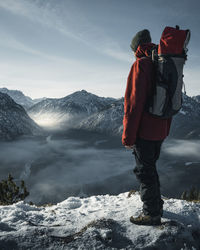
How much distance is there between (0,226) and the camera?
4.55 m

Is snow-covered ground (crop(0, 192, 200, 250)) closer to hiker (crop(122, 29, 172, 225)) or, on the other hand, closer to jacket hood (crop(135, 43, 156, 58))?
hiker (crop(122, 29, 172, 225))

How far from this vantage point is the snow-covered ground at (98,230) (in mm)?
3957

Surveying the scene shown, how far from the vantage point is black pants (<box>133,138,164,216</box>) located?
15.1 feet

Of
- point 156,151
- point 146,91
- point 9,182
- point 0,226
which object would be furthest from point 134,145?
point 9,182

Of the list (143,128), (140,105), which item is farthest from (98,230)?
(140,105)

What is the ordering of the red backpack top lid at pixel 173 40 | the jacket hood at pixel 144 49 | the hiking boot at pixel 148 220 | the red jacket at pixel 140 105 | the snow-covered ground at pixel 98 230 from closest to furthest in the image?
the snow-covered ground at pixel 98 230, the red backpack top lid at pixel 173 40, the red jacket at pixel 140 105, the jacket hood at pixel 144 49, the hiking boot at pixel 148 220

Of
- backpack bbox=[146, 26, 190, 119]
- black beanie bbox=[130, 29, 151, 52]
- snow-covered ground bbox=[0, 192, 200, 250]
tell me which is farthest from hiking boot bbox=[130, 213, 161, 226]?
black beanie bbox=[130, 29, 151, 52]

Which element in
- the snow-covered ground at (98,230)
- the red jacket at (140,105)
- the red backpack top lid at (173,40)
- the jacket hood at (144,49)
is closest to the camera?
the snow-covered ground at (98,230)

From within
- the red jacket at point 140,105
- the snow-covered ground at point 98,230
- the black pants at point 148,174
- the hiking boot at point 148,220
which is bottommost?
the snow-covered ground at point 98,230

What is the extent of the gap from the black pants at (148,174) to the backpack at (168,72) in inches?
30.7

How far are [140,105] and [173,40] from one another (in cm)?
148

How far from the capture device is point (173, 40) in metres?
4.07

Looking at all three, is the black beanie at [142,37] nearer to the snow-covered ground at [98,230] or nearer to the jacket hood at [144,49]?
the jacket hood at [144,49]

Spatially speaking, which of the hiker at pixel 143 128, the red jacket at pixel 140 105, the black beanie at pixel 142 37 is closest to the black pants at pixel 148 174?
the hiker at pixel 143 128
